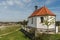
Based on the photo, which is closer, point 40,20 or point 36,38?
point 36,38

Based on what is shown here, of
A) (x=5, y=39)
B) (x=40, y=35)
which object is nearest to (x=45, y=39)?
(x=40, y=35)

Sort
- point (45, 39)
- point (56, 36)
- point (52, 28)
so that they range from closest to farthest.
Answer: point (45, 39) < point (56, 36) < point (52, 28)

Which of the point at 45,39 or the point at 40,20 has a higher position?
the point at 40,20

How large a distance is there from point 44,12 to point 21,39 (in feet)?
31.1

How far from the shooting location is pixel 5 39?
95.5 feet

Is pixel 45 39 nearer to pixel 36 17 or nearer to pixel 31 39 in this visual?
pixel 31 39

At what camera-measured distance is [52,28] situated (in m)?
33.9

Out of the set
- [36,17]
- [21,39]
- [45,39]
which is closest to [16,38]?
[21,39]

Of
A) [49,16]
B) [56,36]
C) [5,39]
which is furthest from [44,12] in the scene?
[5,39]

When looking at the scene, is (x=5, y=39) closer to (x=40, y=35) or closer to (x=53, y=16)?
(x=40, y=35)

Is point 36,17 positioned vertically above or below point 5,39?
above

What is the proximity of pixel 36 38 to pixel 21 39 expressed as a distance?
2906 millimetres

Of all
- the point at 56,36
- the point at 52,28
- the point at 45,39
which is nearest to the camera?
the point at 45,39

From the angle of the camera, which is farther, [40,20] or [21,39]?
[40,20]
